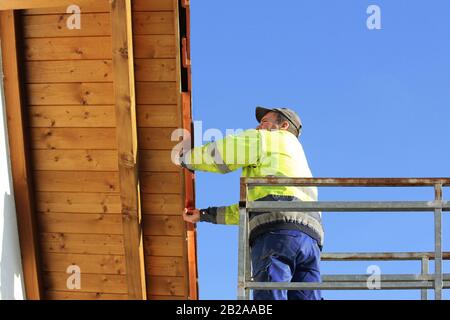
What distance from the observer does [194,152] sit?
627 centimetres

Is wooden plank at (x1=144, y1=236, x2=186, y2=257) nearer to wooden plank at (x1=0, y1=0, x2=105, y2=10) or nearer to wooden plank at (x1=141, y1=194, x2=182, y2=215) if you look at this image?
wooden plank at (x1=141, y1=194, x2=182, y2=215)

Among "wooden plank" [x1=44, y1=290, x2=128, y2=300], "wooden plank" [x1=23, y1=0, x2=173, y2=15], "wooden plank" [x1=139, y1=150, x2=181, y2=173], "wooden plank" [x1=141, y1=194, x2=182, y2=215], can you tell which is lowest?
"wooden plank" [x1=44, y1=290, x2=128, y2=300]

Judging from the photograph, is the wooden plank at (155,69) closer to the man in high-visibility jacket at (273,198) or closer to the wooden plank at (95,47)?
the wooden plank at (95,47)

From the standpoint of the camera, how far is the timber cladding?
6855 millimetres

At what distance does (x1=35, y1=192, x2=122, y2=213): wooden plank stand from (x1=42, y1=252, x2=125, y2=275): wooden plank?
0.42m

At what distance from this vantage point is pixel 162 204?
730cm

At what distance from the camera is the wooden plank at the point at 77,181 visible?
721 cm

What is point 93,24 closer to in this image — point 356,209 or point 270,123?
point 270,123

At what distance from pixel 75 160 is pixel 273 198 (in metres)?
2.06

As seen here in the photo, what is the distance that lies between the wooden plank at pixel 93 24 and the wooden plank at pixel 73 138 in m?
0.75

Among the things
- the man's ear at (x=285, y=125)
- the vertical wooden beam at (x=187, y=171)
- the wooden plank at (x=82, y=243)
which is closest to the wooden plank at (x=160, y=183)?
the vertical wooden beam at (x=187, y=171)

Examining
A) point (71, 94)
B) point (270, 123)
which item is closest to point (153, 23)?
point (71, 94)

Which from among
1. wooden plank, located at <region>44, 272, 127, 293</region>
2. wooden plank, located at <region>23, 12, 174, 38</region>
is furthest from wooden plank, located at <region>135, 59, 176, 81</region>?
wooden plank, located at <region>44, 272, 127, 293</region>
